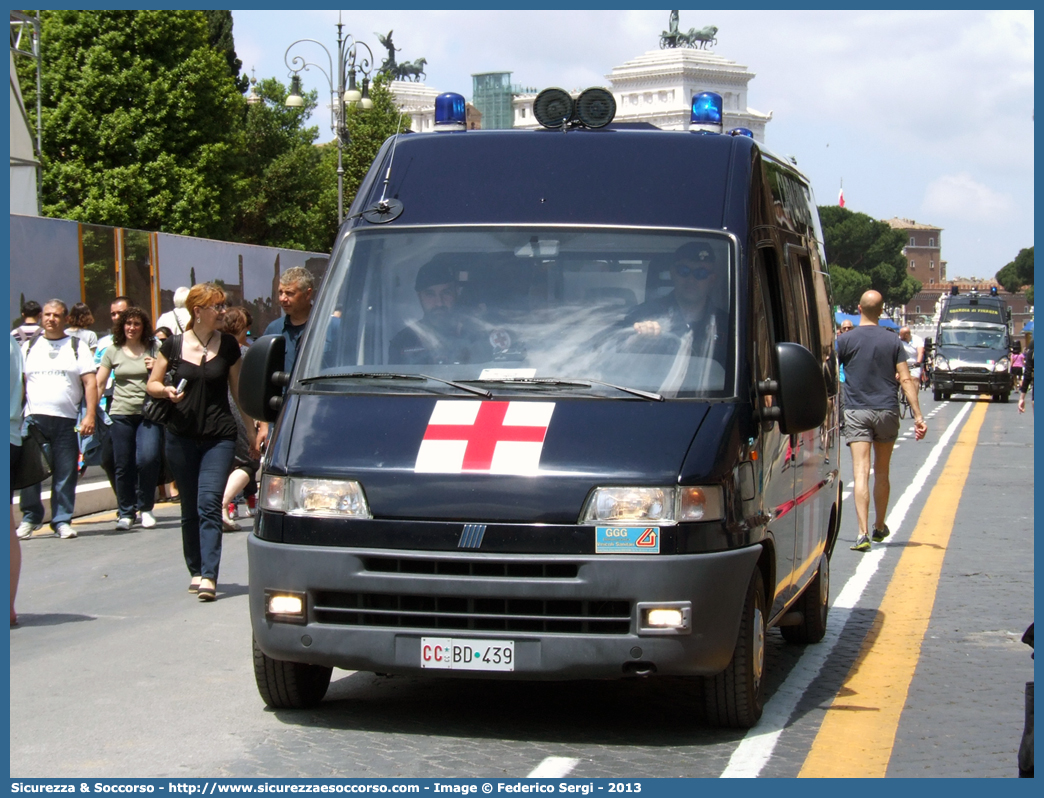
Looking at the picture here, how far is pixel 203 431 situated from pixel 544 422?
12.1 feet

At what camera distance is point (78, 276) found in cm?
1298

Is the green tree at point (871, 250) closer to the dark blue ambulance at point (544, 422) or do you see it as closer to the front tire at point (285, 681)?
the dark blue ambulance at point (544, 422)

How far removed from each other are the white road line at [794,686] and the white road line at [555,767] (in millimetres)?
501

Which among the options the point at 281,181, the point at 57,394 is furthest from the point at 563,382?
the point at 281,181

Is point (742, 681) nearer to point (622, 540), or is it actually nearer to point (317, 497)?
point (622, 540)

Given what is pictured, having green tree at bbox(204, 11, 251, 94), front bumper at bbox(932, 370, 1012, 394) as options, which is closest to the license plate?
front bumper at bbox(932, 370, 1012, 394)

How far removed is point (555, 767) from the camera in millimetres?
5129

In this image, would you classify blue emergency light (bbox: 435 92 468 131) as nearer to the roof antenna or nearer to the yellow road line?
the roof antenna

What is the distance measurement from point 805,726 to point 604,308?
1.72 meters

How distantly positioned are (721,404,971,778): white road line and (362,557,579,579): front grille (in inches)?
33.2

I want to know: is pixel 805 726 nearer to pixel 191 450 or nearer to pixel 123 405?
pixel 191 450

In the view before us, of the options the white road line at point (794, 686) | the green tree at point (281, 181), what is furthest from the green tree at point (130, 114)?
the white road line at point (794, 686)

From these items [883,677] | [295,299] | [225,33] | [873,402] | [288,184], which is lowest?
[883,677]

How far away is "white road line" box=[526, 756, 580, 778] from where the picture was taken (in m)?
5.03
